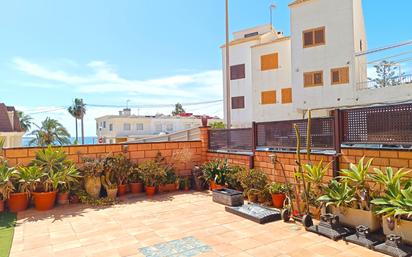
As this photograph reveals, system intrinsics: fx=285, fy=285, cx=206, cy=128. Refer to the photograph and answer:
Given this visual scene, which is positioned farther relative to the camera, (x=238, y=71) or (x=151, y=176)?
(x=238, y=71)

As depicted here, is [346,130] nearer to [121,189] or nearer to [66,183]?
[121,189]

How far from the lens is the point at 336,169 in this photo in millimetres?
4746

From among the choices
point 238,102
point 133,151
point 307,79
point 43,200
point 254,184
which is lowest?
point 43,200

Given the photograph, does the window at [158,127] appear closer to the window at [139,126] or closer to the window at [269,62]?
the window at [139,126]

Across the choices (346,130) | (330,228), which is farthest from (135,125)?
(330,228)

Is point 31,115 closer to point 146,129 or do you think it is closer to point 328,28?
point 146,129

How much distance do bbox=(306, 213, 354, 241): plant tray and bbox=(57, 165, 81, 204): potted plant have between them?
16.2 feet

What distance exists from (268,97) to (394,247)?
1615 cm

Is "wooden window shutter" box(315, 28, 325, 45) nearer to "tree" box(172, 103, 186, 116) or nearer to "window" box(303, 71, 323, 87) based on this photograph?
"window" box(303, 71, 323, 87)

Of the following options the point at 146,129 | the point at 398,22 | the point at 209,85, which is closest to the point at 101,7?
the point at 398,22

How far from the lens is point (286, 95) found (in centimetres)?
1820

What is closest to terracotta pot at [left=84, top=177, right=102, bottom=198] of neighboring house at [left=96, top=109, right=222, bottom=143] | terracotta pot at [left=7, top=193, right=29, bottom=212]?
terracotta pot at [left=7, top=193, right=29, bottom=212]

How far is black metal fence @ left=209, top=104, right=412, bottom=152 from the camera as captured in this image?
399 cm

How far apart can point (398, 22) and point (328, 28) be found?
3010 mm
